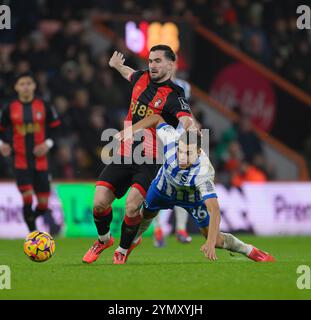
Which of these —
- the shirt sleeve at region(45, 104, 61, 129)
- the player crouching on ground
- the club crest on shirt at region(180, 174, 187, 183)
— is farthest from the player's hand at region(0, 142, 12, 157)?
the club crest on shirt at region(180, 174, 187, 183)

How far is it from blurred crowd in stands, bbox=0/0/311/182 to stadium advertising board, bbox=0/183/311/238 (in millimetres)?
474

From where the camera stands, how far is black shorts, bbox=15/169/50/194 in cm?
1432

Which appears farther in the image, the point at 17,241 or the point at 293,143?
the point at 293,143

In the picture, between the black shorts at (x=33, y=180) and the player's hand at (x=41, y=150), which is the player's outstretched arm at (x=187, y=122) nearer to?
the player's hand at (x=41, y=150)

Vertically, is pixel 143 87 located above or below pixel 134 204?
above

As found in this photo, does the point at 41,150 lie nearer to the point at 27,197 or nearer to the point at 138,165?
the point at 27,197

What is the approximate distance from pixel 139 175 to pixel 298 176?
1004 centimetres

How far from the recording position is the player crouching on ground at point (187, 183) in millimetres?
9648

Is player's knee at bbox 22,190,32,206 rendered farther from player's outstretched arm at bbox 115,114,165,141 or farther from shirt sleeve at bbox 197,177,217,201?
shirt sleeve at bbox 197,177,217,201

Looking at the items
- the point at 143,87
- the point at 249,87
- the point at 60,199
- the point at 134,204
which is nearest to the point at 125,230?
the point at 134,204

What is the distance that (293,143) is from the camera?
69.3 feet

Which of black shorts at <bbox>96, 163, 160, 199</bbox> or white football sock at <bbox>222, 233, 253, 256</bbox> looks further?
black shorts at <bbox>96, 163, 160, 199</bbox>

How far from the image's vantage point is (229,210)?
1703 cm
